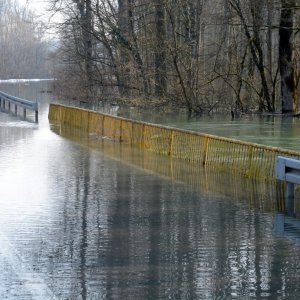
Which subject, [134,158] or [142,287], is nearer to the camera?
[142,287]

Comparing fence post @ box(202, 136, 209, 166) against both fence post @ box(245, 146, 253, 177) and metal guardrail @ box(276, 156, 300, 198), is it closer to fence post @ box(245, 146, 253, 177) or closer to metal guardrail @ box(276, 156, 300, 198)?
fence post @ box(245, 146, 253, 177)

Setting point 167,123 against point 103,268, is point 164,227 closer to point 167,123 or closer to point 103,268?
point 103,268

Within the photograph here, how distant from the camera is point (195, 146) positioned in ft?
70.8

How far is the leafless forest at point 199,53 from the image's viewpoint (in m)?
40.4

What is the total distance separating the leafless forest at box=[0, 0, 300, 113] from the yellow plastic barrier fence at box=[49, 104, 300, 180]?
9208 millimetres

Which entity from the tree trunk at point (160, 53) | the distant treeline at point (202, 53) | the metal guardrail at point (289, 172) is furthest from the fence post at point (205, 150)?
the tree trunk at point (160, 53)

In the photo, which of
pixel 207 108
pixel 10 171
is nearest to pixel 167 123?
pixel 207 108

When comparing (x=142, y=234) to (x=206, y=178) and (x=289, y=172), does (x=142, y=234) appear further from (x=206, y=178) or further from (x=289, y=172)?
(x=206, y=178)

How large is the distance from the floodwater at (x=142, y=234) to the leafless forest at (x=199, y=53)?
1797 cm

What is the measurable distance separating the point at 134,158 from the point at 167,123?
13893 mm

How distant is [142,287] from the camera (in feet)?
28.0

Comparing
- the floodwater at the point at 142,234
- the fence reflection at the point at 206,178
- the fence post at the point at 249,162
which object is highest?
the fence post at the point at 249,162

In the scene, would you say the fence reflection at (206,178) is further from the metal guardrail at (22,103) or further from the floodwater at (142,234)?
the metal guardrail at (22,103)

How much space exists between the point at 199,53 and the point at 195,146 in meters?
24.2
